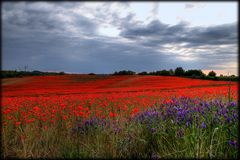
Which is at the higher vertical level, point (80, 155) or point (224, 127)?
point (224, 127)

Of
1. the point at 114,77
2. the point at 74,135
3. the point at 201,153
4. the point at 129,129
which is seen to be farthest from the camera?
the point at 114,77

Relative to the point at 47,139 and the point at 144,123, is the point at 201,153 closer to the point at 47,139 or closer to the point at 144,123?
the point at 144,123

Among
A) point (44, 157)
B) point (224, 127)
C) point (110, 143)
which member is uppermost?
point (224, 127)

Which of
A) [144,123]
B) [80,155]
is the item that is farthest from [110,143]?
[144,123]

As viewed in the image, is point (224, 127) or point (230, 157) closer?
point (230, 157)

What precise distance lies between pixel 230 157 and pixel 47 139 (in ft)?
9.15

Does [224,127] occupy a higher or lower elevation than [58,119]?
higher

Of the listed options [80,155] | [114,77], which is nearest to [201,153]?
[80,155]

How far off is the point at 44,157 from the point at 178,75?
2215 cm

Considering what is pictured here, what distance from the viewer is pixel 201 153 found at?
2660mm

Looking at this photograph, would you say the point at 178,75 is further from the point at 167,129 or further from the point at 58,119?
the point at 167,129

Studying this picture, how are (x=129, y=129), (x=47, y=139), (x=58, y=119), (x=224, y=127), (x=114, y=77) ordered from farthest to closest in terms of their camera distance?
(x=114, y=77), (x=58, y=119), (x=47, y=139), (x=129, y=129), (x=224, y=127)

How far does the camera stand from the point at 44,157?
11.9ft

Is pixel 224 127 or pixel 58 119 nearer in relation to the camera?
pixel 224 127
